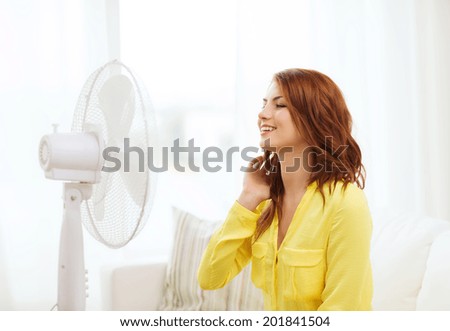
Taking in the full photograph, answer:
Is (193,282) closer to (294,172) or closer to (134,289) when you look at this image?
(134,289)

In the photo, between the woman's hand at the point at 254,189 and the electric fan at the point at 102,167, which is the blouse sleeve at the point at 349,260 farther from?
the electric fan at the point at 102,167

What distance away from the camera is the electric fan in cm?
122

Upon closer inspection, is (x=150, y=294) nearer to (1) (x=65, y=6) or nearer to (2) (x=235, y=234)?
(2) (x=235, y=234)

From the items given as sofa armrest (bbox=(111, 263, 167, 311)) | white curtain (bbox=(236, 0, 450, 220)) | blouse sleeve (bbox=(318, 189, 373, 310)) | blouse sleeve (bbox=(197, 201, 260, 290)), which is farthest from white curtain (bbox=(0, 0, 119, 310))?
blouse sleeve (bbox=(318, 189, 373, 310))

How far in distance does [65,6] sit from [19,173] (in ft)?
2.53

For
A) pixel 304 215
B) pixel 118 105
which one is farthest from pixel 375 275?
pixel 118 105

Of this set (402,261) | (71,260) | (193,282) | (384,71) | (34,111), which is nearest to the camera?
(71,260)

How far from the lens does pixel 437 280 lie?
1.74 metres

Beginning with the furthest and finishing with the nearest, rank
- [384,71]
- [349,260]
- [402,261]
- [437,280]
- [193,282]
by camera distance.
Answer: [384,71]
[193,282]
[402,261]
[437,280]
[349,260]

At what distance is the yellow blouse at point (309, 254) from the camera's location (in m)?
1.38

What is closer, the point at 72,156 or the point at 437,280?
the point at 72,156

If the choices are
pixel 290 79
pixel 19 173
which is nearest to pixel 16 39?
pixel 19 173

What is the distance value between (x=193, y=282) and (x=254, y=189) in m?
0.83
